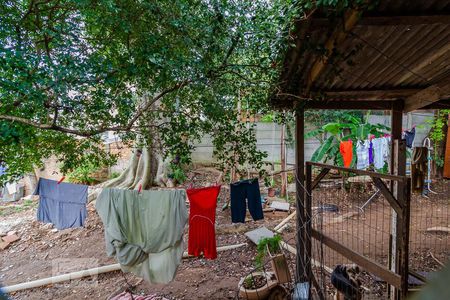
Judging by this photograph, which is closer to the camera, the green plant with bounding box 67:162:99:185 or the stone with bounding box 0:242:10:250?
the stone with bounding box 0:242:10:250

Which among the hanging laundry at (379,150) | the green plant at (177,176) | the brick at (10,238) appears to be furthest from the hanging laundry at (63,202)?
the hanging laundry at (379,150)

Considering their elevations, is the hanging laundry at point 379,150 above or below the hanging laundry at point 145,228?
above

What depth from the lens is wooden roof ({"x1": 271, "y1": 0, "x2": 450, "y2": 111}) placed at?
5.93 feet

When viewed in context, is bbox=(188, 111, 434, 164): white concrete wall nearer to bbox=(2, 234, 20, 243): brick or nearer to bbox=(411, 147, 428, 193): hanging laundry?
bbox=(411, 147, 428, 193): hanging laundry

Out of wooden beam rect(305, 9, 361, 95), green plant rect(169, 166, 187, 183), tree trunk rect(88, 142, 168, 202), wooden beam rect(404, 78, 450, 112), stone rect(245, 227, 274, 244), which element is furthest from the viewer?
tree trunk rect(88, 142, 168, 202)

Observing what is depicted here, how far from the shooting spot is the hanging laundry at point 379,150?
754 cm

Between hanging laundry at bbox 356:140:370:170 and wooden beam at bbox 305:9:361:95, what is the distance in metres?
5.72

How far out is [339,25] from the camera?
6.27 ft

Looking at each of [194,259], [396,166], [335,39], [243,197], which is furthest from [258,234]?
[335,39]

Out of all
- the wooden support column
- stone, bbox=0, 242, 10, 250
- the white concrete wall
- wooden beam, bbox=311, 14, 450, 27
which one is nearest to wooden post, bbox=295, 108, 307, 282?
the wooden support column

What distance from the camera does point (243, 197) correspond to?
13.3 ft

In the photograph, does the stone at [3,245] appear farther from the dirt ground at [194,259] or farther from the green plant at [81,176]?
the green plant at [81,176]

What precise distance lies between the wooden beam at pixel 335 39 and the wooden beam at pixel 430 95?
168 centimetres

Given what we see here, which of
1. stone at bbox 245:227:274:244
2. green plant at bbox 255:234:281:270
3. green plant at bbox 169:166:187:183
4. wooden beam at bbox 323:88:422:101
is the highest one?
wooden beam at bbox 323:88:422:101
